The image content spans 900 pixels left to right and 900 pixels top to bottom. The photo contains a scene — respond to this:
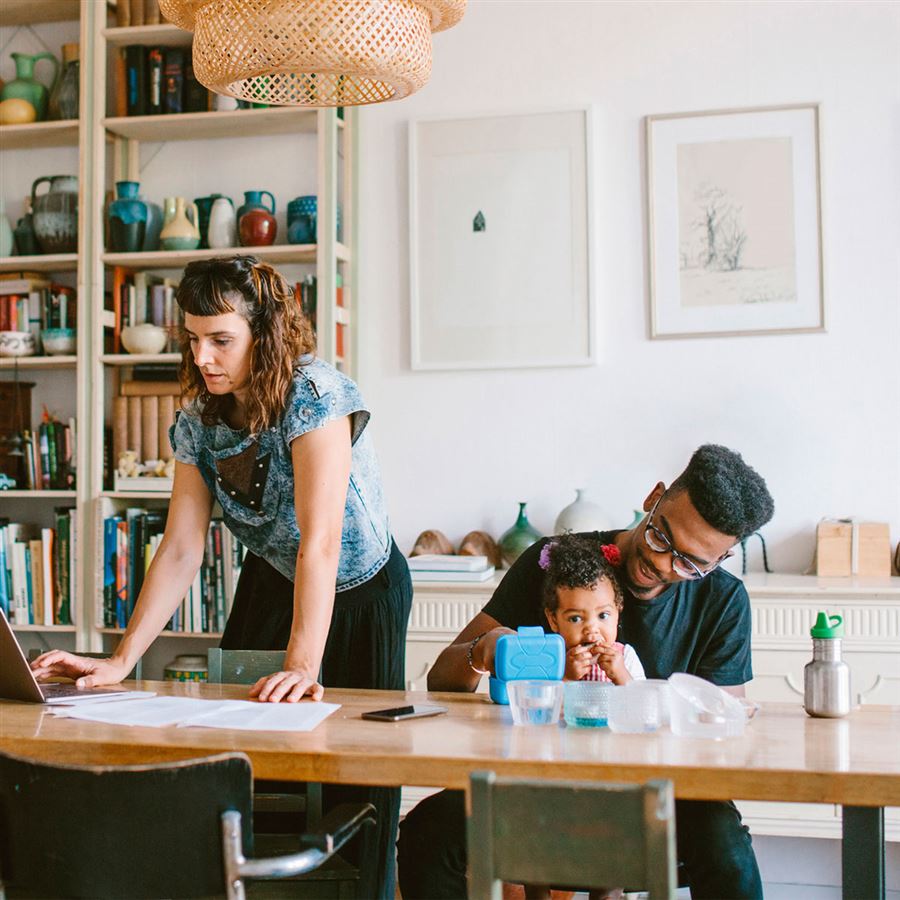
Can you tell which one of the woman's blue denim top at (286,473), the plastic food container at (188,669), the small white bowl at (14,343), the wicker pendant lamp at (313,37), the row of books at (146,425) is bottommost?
the plastic food container at (188,669)

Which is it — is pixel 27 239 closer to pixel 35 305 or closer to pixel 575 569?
pixel 35 305

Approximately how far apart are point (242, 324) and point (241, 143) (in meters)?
2.02

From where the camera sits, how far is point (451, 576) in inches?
136

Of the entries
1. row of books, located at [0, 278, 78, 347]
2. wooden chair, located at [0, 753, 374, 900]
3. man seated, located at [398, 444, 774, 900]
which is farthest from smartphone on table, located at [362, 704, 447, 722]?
row of books, located at [0, 278, 78, 347]

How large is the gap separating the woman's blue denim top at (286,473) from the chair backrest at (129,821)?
85 cm

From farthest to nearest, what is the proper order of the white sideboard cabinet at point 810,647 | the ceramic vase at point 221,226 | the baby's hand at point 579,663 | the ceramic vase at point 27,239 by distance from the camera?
the ceramic vase at point 27,239 → the ceramic vase at point 221,226 → the white sideboard cabinet at point 810,647 → the baby's hand at point 579,663

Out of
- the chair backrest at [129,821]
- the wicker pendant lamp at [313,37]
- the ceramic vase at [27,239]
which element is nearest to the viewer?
the chair backrest at [129,821]

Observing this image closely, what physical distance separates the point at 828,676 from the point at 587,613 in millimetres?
448

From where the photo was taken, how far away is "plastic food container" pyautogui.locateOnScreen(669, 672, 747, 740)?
1751 mm

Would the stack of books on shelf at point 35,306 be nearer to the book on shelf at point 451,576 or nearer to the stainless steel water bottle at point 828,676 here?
the book on shelf at point 451,576

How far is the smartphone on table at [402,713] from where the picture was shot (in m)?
1.86

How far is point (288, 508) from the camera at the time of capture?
2307 mm

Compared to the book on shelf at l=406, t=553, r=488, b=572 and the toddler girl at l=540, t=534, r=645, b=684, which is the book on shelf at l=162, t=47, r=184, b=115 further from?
the toddler girl at l=540, t=534, r=645, b=684

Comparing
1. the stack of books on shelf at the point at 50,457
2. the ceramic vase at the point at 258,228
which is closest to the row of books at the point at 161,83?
the ceramic vase at the point at 258,228
